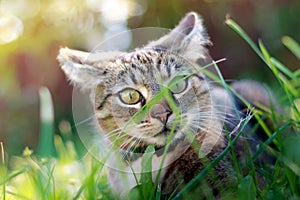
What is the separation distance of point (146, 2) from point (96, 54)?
6.81ft

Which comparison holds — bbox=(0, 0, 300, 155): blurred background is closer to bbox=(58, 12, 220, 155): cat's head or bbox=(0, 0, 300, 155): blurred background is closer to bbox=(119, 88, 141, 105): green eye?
bbox=(58, 12, 220, 155): cat's head

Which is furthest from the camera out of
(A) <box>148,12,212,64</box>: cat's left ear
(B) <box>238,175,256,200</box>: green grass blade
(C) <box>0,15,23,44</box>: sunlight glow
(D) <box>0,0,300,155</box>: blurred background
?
(D) <box>0,0,300,155</box>: blurred background

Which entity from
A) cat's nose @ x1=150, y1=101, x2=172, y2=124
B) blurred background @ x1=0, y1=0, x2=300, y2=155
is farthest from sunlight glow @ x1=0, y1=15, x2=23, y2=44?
cat's nose @ x1=150, y1=101, x2=172, y2=124

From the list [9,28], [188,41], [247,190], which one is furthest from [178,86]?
[9,28]

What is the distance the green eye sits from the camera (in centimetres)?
104

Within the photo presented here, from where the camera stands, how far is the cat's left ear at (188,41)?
3.88 feet

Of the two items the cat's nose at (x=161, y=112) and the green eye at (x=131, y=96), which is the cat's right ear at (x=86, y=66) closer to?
the green eye at (x=131, y=96)

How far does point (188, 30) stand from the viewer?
1.25 m

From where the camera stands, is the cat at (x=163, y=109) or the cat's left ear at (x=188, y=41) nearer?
the cat at (x=163, y=109)

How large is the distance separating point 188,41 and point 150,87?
0.79 ft

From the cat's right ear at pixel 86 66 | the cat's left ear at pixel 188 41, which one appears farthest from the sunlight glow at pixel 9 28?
the cat's left ear at pixel 188 41

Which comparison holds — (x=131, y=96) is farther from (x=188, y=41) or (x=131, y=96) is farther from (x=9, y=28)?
(x=9, y=28)

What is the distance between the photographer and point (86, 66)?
3.90ft

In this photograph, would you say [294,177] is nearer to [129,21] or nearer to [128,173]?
[128,173]
